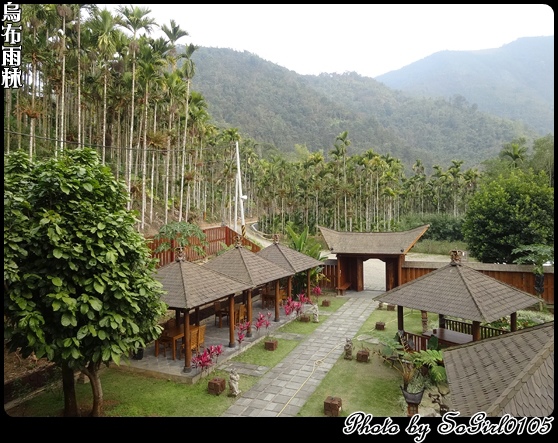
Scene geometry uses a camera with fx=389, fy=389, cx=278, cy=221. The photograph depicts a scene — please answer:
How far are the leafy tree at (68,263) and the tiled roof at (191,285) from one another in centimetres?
227

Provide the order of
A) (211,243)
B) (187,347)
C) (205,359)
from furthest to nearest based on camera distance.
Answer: (211,243) → (187,347) → (205,359)

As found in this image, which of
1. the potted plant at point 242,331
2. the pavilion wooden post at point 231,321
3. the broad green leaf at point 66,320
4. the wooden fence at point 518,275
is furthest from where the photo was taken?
the wooden fence at point 518,275

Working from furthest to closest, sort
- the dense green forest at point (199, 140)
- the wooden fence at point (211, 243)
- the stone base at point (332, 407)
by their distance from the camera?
the dense green forest at point (199, 140) < the wooden fence at point (211, 243) < the stone base at point (332, 407)

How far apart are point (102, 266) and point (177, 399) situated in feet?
11.0

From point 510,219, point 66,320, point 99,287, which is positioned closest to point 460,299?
point 99,287

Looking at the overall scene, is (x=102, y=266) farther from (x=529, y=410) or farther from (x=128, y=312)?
(x=529, y=410)

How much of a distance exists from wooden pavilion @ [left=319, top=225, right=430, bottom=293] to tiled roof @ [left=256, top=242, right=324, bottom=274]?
3.35 metres

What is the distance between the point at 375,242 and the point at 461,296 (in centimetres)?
924

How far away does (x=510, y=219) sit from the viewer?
17234mm

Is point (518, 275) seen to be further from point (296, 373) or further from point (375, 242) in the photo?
point (296, 373)

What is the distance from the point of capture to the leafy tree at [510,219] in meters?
17.0

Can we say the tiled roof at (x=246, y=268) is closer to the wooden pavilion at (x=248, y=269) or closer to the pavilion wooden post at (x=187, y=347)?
the wooden pavilion at (x=248, y=269)

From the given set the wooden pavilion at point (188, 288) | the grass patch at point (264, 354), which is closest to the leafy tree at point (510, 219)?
the grass patch at point (264, 354)

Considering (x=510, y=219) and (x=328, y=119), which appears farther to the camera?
(x=328, y=119)
